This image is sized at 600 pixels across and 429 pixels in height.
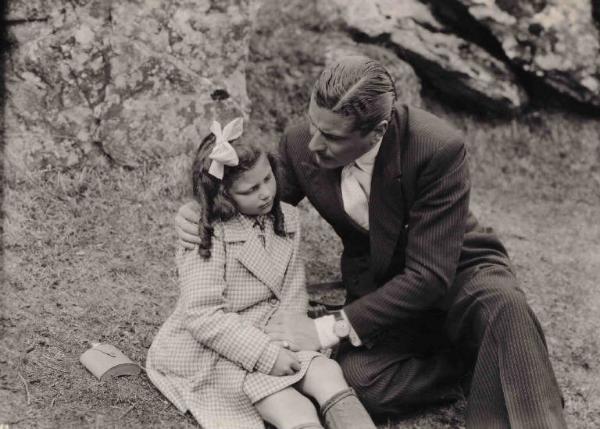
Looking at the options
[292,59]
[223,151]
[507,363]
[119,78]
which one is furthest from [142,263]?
[507,363]

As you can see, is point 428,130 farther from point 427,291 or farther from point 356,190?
point 427,291

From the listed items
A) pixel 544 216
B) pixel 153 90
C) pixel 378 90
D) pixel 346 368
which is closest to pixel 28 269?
pixel 153 90

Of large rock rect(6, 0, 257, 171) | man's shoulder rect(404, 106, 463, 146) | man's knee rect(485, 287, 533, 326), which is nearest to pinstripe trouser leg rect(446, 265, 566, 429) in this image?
man's knee rect(485, 287, 533, 326)

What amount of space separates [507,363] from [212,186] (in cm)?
133

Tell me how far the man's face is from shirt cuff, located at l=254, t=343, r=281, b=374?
761 millimetres

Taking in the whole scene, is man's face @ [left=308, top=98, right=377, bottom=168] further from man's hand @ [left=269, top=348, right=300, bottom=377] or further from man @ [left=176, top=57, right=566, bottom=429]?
man's hand @ [left=269, top=348, right=300, bottom=377]

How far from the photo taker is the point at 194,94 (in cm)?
485

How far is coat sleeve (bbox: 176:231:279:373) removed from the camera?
2.97 meters

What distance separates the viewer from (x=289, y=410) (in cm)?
292

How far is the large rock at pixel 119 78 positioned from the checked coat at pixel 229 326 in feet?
5.83

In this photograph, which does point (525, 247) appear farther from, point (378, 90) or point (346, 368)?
point (378, 90)

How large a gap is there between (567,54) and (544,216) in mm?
1193

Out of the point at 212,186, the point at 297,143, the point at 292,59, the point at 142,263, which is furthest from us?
the point at 292,59

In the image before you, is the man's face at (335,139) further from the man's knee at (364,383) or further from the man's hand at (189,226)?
the man's knee at (364,383)
